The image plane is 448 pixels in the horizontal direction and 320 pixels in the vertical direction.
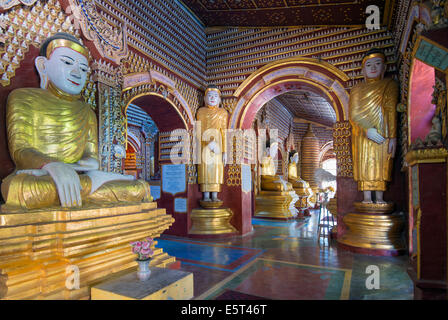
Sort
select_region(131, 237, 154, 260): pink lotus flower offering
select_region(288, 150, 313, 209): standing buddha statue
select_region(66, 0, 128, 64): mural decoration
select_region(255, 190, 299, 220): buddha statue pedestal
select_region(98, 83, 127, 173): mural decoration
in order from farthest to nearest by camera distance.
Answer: select_region(288, 150, 313, 209): standing buddha statue, select_region(255, 190, 299, 220): buddha statue pedestal, select_region(98, 83, 127, 173): mural decoration, select_region(66, 0, 128, 64): mural decoration, select_region(131, 237, 154, 260): pink lotus flower offering

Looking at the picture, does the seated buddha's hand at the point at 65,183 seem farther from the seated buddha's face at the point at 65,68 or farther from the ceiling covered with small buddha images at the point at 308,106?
the ceiling covered with small buddha images at the point at 308,106

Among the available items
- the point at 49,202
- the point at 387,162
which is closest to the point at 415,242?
the point at 387,162

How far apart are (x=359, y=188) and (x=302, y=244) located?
154cm

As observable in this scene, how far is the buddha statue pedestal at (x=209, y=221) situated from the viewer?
607cm

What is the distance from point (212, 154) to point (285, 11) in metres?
3.32

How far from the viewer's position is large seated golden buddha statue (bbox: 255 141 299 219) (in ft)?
30.1

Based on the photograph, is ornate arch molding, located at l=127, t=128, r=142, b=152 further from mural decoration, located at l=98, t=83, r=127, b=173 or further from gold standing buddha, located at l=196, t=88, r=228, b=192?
mural decoration, located at l=98, t=83, r=127, b=173

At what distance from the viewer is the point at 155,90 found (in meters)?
5.16

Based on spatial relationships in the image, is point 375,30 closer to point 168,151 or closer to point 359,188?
point 359,188

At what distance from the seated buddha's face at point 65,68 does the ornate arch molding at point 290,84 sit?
3941 millimetres

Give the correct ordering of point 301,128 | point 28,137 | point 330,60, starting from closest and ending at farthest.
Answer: point 28,137 < point 330,60 < point 301,128

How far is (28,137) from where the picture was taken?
114 inches

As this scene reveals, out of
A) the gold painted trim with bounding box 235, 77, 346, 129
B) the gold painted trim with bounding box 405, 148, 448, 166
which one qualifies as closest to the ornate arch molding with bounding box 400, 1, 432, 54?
the gold painted trim with bounding box 405, 148, 448, 166

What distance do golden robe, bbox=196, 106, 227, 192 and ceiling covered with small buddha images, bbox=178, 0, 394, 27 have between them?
2102mm
